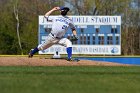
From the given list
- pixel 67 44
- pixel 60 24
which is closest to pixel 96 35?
pixel 67 44

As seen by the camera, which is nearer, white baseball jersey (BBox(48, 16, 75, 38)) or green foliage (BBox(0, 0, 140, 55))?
white baseball jersey (BBox(48, 16, 75, 38))

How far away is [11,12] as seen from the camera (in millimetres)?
55625

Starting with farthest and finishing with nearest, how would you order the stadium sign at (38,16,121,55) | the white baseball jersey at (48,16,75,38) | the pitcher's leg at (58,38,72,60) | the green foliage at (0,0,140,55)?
the green foliage at (0,0,140,55) → the stadium sign at (38,16,121,55) → the pitcher's leg at (58,38,72,60) → the white baseball jersey at (48,16,75,38)

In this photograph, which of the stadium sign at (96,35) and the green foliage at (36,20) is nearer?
the stadium sign at (96,35)

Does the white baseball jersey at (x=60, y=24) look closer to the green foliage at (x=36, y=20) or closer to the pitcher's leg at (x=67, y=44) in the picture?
the pitcher's leg at (x=67, y=44)

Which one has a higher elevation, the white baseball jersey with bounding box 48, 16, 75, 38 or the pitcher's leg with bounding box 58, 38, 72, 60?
the white baseball jersey with bounding box 48, 16, 75, 38

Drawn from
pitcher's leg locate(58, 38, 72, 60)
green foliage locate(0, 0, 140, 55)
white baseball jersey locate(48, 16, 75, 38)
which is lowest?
pitcher's leg locate(58, 38, 72, 60)

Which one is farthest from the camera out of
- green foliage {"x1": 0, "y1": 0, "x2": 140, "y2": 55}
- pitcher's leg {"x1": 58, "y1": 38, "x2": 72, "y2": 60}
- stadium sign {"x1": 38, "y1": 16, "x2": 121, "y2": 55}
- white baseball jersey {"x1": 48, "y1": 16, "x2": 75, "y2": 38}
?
green foliage {"x1": 0, "y1": 0, "x2": 140, "y2": 55}

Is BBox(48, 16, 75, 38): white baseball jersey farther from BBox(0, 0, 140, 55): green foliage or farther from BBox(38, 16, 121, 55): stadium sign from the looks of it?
BBox(0, 0, 140, 55): green foliage

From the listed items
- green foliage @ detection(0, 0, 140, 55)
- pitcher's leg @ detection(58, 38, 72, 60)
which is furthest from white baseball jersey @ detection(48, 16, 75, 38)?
green foliage @ detection(0, 0, 140, 55)

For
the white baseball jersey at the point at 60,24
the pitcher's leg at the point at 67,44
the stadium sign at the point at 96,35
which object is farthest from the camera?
the stadium sign at the point at 96,35

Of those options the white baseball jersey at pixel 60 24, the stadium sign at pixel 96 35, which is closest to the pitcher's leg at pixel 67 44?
the white baseball jersey at pixel 60 24

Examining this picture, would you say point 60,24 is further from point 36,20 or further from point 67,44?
point 36,20

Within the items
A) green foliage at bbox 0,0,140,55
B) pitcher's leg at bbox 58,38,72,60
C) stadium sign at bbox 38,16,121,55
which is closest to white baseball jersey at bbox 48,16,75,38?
pitcher's leg at bbox 58,38,72,60
